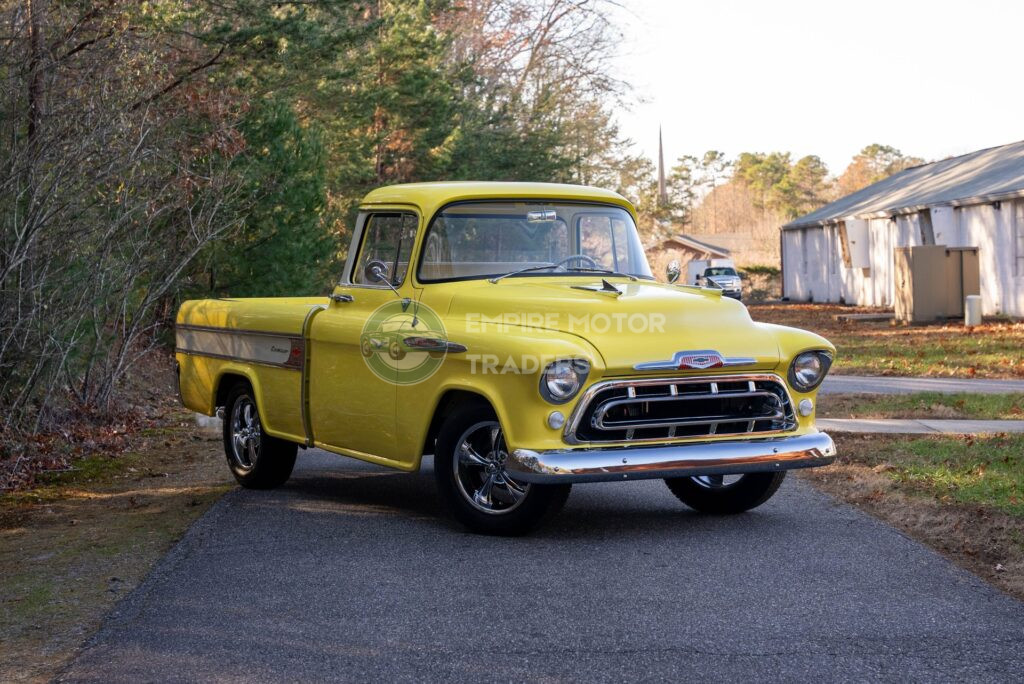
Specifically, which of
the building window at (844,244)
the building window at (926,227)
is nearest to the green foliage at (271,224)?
the building window at (926,227)

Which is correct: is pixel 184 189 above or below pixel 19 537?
above

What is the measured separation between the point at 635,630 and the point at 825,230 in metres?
43.1

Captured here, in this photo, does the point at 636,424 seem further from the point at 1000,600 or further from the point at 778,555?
the point at 1000,600

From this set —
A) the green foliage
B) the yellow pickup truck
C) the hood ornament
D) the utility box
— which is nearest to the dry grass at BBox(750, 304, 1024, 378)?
the utility box

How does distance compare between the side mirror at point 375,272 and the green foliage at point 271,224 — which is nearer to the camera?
the side mirror at point 375,272

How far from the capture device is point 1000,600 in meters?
6.08

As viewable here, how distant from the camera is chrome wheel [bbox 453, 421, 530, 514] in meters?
7.48

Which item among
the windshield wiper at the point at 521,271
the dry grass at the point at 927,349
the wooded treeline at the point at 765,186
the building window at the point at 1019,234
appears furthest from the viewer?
the wooded treeline at the point at 765,186

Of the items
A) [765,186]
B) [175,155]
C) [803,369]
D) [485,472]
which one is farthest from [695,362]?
[765,186]

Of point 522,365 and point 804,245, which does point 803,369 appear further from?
point 804,245

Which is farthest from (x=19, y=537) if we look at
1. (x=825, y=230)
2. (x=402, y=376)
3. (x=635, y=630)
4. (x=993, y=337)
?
(x=825, y=230)

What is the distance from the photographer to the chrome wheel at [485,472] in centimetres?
748

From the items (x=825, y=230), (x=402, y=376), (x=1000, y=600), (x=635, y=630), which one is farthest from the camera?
(x=825, y=230)

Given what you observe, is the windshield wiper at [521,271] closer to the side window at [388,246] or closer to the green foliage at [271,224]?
the side window at [388,246]
